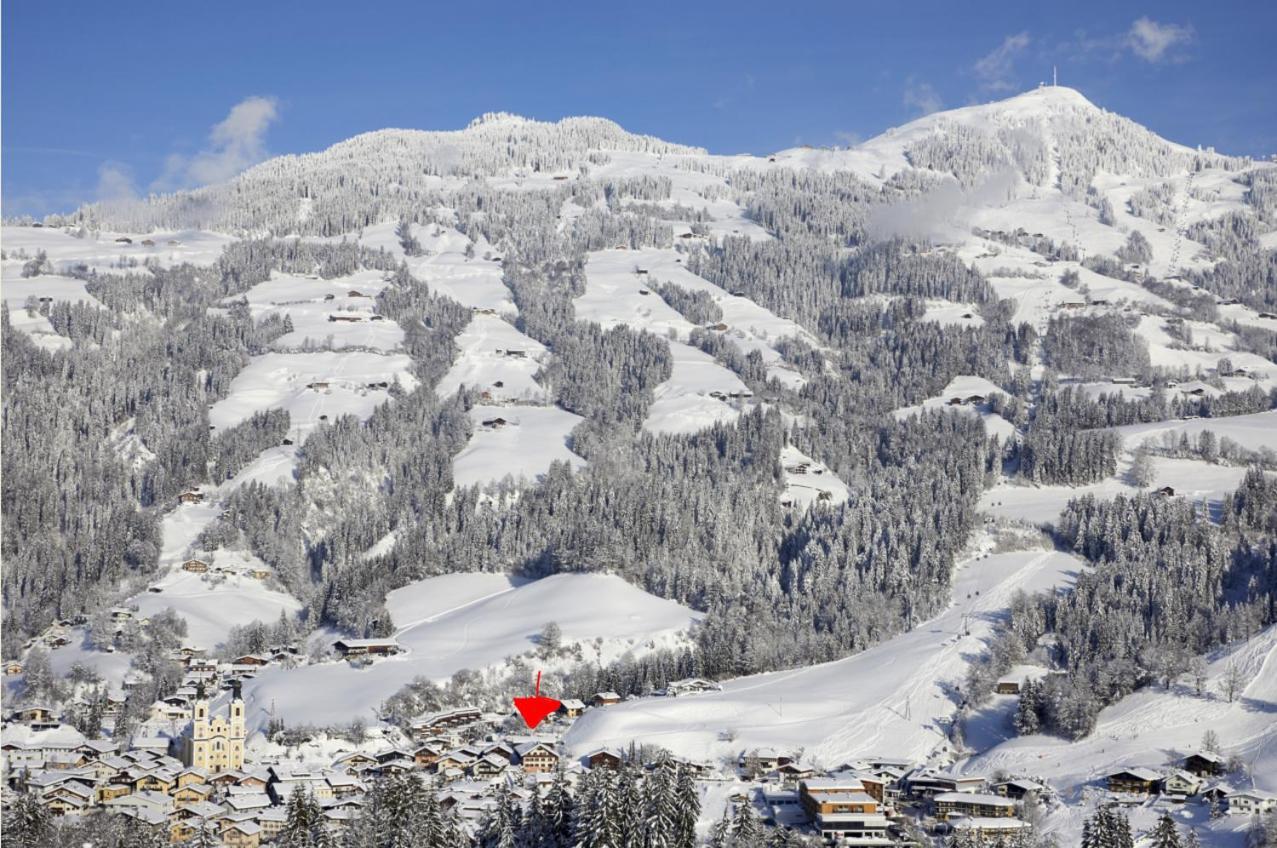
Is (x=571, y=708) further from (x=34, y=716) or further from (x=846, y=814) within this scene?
(x=34, y=716)

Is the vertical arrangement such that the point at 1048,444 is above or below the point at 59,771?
above

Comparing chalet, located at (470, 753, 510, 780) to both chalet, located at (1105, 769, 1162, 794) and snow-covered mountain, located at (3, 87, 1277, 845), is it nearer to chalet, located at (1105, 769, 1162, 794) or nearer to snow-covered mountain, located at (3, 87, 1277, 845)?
snow-covered mountain, located at (3, 87, 1277, 845)

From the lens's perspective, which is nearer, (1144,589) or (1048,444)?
(1144,589)

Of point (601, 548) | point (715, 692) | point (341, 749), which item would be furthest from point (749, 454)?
point (341, 749)

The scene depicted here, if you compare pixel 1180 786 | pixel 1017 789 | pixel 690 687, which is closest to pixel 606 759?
→ pixel 690 687

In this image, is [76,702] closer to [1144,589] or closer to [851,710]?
[851,710]

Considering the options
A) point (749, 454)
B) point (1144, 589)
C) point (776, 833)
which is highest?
point (749, 454)

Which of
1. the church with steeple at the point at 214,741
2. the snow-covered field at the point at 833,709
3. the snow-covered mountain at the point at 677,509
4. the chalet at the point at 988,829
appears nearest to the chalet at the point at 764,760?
the snow-covered field at the point at 833,709
